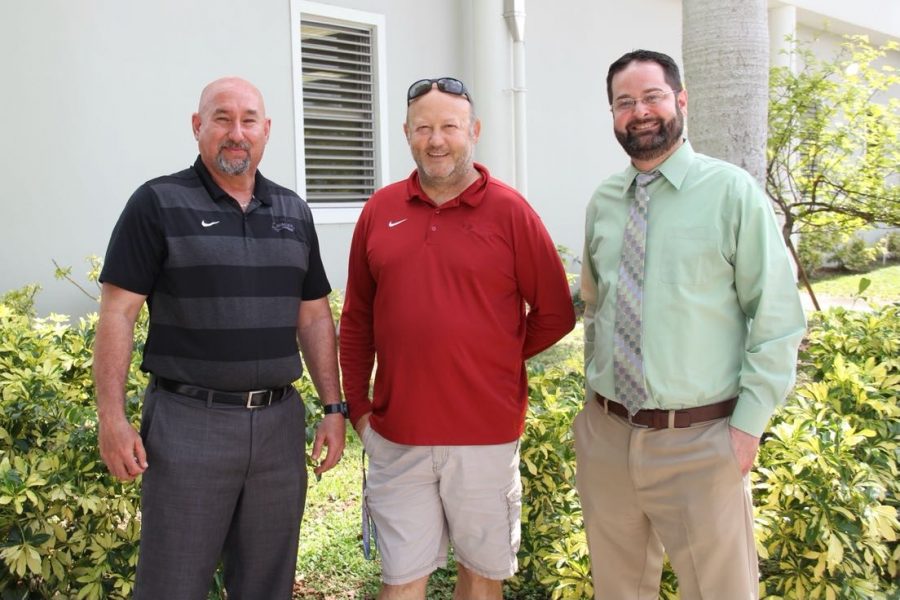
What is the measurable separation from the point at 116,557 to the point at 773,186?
27.0ft

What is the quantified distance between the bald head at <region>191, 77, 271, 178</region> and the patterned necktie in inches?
53.1

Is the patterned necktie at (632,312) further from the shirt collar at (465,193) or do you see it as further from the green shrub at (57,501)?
the green shrub at (57,501)

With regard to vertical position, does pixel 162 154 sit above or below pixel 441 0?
below

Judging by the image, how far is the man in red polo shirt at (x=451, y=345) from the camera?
302 cm

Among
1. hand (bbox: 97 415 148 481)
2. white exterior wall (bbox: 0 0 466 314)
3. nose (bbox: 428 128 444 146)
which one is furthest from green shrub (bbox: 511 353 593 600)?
white exterior wall (bbox: 0 0 466 314)

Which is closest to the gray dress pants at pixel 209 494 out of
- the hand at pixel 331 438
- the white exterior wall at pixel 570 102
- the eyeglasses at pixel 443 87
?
the hand at pixel 331 438

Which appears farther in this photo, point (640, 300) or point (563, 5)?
point (563, 5)

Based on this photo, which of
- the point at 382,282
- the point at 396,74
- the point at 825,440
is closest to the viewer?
the point at 382,282

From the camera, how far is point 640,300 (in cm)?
275

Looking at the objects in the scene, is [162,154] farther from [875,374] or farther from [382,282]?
[875,374]

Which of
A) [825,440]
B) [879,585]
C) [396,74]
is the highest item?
[396,74]

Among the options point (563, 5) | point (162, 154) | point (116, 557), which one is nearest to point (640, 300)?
point (116, 557)

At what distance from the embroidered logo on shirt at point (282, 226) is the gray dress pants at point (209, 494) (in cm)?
64

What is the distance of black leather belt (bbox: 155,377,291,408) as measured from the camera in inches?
114
